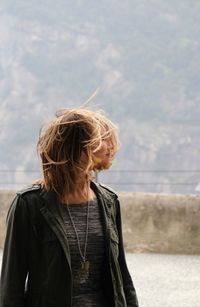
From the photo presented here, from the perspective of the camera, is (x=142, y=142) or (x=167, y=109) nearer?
(x=142, y=142)

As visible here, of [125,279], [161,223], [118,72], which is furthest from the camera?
[118,72]

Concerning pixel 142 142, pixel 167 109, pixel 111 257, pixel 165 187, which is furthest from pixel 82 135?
pixel 167 109

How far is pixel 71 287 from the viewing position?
4.21 ft

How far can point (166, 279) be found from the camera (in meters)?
4.96

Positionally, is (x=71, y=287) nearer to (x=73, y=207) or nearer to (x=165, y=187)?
(x=73, y=207)

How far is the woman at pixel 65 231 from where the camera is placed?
4.22 ft

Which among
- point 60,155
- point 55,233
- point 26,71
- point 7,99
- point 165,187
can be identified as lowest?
point 55,233

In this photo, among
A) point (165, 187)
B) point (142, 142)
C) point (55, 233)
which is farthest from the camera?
point (142, 142)

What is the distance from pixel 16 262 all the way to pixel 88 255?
0.52ft

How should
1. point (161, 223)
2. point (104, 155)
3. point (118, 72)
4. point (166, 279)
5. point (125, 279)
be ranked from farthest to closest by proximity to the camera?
1. point (118, 72)
2. point (161, 223)
3. point (166, 279)
4. point (125, 279)
5. point (104, 155)

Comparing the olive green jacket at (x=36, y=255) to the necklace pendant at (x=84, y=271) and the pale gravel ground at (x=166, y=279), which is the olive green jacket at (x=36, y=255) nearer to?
the necklace pendant at (x=84, y=271)

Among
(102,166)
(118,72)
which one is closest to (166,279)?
(102,166)

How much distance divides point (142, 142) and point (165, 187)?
4489 millimetres

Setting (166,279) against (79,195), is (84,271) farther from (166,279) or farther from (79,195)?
(166,279)
